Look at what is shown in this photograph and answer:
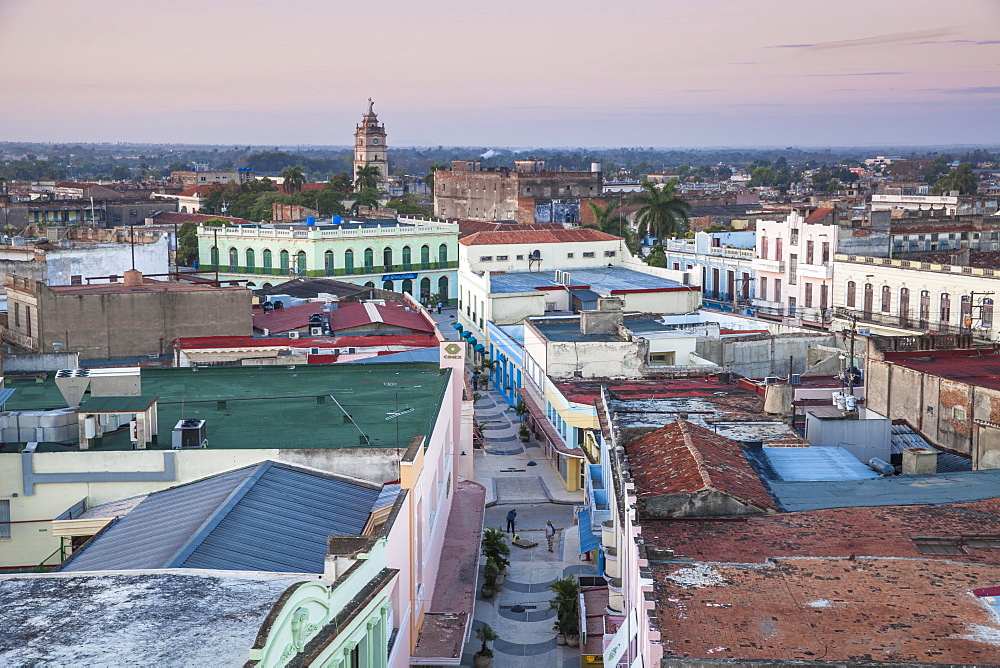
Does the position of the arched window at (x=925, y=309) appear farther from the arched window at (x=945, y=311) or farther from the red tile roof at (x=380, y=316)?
the red tile roof at (x=380, y=316)

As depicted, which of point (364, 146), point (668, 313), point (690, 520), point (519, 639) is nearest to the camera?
point (690, 520)

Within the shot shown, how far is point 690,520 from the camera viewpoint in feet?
61.6

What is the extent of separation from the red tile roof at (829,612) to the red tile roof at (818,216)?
43335 mm

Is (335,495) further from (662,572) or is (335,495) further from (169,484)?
(662,572)

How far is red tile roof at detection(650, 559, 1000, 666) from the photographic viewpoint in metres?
13.5

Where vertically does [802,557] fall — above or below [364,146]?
below

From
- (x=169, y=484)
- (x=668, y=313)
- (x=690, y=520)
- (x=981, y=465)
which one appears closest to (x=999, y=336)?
(x=668, y=313)

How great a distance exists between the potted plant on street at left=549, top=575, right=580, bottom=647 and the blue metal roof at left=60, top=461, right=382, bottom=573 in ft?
19.4

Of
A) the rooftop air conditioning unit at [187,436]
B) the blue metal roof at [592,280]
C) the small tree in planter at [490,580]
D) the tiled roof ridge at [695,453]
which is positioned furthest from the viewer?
the blue metal roof at [592,280]

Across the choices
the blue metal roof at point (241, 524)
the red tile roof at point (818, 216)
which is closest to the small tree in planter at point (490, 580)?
the blue metal roof at point (241, 524)

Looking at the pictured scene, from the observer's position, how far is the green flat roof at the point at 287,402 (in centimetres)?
2269

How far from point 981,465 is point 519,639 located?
10.4 m

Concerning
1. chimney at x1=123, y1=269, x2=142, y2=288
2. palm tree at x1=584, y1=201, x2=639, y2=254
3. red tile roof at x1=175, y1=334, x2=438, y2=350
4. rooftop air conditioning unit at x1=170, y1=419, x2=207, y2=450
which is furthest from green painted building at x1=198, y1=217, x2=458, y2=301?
rooftop air conditioning unit at x1=170, y1=419, x2=207, y2=450

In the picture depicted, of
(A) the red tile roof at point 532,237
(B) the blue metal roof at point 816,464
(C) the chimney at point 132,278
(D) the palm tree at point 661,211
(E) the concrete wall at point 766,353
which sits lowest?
(E) the concrete wall at point 766,353
